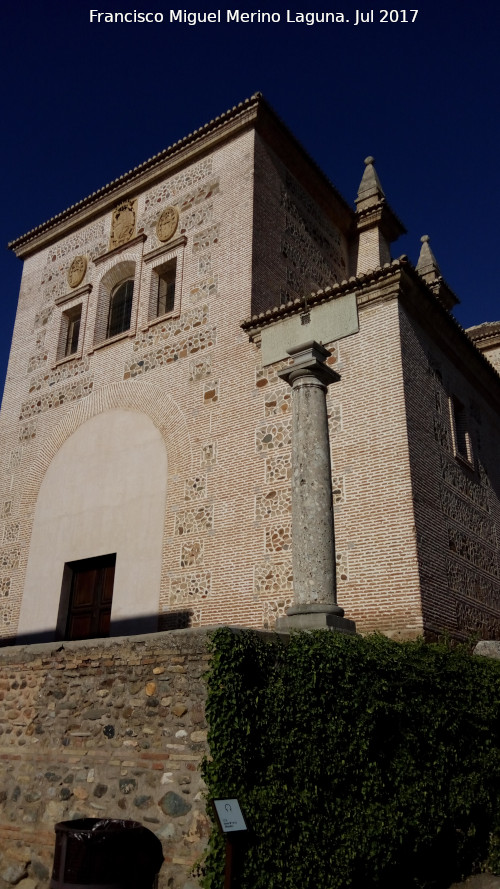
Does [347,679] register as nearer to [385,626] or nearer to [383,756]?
[383,756]

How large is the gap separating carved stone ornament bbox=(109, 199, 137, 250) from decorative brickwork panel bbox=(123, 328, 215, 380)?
9.79 feet

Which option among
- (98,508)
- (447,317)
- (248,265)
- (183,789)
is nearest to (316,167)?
(248,265)

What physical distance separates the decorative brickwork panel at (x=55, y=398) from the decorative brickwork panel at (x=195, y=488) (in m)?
3.53

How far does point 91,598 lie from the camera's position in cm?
1147

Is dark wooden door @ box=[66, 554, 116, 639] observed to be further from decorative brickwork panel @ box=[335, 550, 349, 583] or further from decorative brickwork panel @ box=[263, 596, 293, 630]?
decorative brickwork panel @ box=[335, 550, 349, 583]

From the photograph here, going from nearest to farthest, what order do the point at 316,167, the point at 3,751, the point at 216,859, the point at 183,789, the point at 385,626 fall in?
1. the point at 216,859
2. the point at 183,789
3. the point at 3,751
4. the point at 385,626
5. the point at 316,167

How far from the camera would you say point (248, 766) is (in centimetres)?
446

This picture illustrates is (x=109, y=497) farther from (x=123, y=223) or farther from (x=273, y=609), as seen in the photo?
(x=123, y=223)

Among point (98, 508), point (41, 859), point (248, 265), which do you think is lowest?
point (41, 859)

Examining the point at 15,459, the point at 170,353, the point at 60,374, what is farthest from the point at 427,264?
the point at 15,459

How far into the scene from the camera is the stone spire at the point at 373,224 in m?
14.7

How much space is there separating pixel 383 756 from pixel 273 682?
3.71 ft

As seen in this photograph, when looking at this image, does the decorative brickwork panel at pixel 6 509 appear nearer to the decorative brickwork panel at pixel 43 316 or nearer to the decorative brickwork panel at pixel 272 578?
the decorative brickwork panel at pixel 43 316

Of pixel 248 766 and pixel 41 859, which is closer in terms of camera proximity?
pixel 248 766
